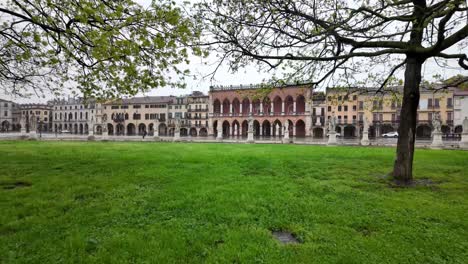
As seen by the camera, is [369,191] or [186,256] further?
[369,191]

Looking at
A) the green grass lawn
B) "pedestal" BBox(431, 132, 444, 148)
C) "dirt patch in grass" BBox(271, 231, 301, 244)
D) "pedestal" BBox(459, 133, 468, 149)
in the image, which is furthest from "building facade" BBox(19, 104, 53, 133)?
"dirt patch in grass" BBox(271, 231, 301, 244)

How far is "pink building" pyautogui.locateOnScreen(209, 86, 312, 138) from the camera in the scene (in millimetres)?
54344

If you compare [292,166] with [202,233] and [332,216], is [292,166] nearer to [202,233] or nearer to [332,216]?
[332,216]

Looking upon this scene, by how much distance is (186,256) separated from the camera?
319 cm

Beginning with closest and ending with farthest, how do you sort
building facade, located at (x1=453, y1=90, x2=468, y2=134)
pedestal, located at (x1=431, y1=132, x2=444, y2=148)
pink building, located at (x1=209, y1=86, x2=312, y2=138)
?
pedestal, located at (x1=431, y1=132, x2=444, y2=148)
building facade, located at (x1=453, y1=90, x2=468, y2=134)
pink building, located at (x1=209, y1=86, x2=312, y2=138)

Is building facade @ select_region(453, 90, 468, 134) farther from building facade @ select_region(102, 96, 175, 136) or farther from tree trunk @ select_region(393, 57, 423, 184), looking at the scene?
building facade @ select_region(102, 96, 175, 136)

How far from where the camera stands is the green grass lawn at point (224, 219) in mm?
3283

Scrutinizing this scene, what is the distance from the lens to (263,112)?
57.7 m

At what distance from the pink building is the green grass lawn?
4520 centimetres

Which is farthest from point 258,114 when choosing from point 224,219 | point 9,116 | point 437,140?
point 9,116

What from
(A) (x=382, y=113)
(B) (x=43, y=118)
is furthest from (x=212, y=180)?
(B) (x=43, y=118)

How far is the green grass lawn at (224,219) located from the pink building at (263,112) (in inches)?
1779

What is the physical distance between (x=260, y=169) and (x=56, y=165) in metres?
7.31

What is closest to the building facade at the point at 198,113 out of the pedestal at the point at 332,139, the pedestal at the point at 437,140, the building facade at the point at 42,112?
the pedestal at the point at 332,139
